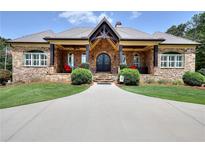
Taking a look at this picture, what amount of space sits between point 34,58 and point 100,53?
7.30 meters

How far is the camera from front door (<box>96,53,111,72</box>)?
2209 cm

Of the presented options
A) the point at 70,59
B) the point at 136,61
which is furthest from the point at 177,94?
the point at 70,59

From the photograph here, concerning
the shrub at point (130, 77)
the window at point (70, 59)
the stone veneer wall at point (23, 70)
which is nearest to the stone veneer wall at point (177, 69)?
the shrub at point (130, 77)

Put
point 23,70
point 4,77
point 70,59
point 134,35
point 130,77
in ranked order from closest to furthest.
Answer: point 130,77 < point 4,77 < point 23,70 < point 134,35 < point 70,59

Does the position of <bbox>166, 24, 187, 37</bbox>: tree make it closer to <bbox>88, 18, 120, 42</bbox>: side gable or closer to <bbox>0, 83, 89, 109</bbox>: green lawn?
<bbox>88, 18, 120, 42</bbox>: side gable

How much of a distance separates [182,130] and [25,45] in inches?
735

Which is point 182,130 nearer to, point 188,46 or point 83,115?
point 83,115

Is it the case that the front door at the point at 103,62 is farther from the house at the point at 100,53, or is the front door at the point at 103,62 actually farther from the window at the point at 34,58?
the window at the point at 34,58

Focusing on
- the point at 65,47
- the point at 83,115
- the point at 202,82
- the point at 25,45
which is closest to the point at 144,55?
the point at 202,82

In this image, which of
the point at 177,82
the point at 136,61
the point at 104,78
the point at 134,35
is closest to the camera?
the point at 177,82

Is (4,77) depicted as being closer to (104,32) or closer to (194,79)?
(104,32)

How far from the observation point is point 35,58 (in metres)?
20.0

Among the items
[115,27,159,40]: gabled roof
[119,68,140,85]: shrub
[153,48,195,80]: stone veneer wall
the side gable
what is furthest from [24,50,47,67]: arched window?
[153,48,195,80]: stone veneer wall

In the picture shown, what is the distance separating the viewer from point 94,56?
21.7m
